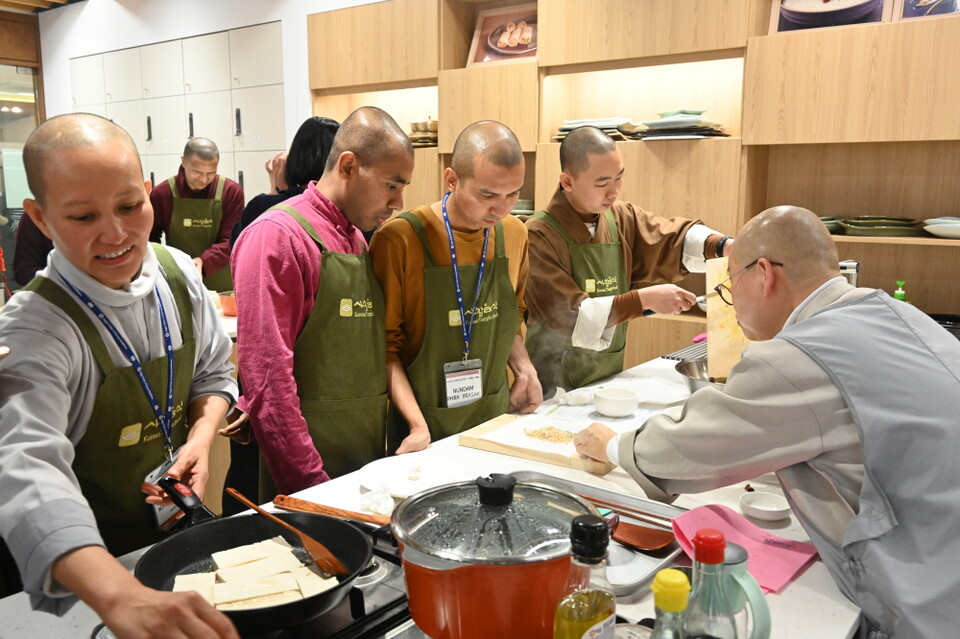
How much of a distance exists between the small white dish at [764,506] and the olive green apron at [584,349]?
120cm

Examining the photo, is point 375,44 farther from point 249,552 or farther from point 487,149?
point 249,552

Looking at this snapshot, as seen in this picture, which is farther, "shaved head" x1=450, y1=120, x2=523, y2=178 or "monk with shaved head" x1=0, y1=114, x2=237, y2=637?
"shaved head" x1=450, y1=120, x2=523, y2=178

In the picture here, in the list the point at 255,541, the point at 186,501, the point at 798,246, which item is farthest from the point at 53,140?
the point at 798,246

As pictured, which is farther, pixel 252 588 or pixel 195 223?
pixel 195 223

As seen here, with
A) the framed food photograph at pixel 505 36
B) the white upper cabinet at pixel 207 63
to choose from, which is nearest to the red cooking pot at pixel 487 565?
the framed food photograph at pixel 505 36

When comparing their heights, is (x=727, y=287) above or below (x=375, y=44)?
below

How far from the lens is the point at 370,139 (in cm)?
207

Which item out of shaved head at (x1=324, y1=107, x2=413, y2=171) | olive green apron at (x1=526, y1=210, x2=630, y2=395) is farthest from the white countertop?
olive green apron at (x1=526, y1=210, x2=630, y2=395)

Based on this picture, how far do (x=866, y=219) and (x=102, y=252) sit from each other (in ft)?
11.7

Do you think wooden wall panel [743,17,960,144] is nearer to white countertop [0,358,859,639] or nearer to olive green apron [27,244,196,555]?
white countertop [0,358,859,639]

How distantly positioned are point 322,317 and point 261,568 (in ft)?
3.09

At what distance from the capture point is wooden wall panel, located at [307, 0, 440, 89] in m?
5.18

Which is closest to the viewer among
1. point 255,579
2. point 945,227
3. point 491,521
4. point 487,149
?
point 491,521

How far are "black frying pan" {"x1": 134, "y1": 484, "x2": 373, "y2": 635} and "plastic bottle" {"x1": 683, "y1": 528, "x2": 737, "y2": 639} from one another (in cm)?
46
